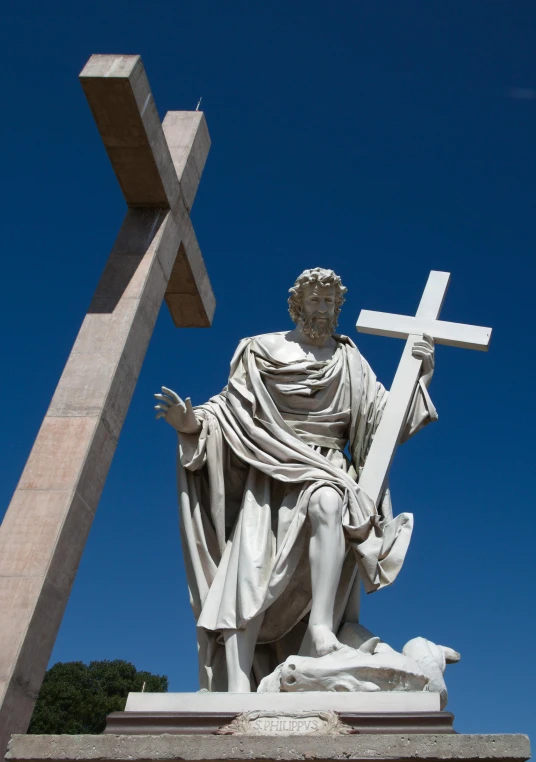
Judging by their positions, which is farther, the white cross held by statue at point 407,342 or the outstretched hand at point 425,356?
the outstretched hand at point 425,356

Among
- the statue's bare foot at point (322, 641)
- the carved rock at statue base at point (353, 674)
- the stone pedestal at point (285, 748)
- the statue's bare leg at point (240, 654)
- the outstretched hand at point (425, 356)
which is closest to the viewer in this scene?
the stone pedestal at point (285, 748)

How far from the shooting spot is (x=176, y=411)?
543 centimetres

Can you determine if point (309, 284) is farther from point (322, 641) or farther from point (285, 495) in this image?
point (322, 641)

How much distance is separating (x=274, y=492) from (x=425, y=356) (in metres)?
Result: 1.44

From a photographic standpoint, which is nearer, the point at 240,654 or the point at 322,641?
the point at 322,641

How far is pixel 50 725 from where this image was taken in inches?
1124

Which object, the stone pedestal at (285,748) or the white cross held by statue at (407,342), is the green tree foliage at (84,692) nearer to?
the white cross held by statue at (407,342)

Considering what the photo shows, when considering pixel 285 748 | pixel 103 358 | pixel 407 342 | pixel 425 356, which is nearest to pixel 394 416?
pixel 425 356

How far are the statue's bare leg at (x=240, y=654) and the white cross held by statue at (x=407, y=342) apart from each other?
1.10 meters

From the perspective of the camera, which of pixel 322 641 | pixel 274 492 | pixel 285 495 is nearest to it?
pixel 322 641

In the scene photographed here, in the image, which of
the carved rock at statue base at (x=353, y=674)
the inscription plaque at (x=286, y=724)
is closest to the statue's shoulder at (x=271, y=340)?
the carved rock at statue base at (x=353, y=674)

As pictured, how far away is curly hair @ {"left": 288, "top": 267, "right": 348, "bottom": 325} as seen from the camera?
19.9 feet

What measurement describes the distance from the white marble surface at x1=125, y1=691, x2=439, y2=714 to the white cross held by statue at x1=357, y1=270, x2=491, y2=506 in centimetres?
153

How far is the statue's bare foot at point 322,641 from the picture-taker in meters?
4.53
